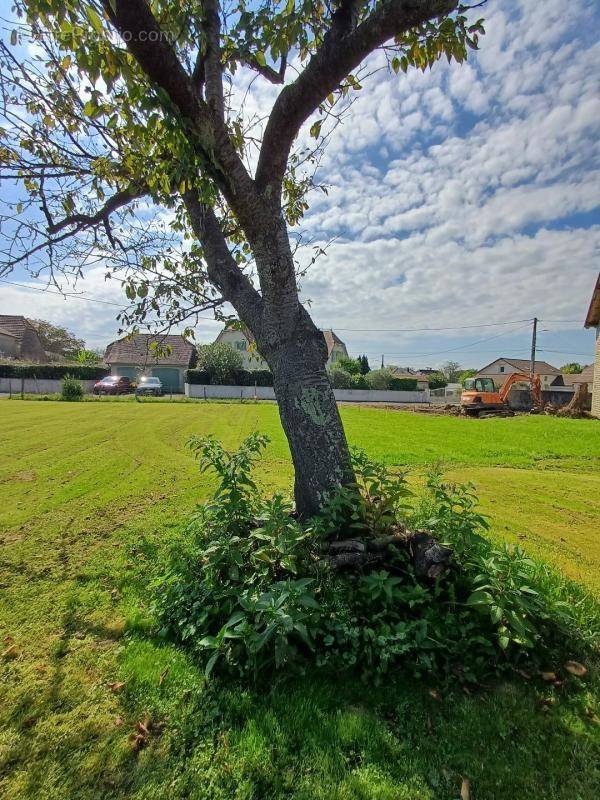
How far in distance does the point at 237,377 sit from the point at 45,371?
1596 cm

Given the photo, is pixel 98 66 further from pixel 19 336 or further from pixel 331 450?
pixel 19 336

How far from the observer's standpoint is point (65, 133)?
3.54 metres

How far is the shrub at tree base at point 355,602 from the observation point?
1939mm

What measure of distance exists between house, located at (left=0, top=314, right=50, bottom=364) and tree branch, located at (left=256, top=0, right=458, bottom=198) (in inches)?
1799

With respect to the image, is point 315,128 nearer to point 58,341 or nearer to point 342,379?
point 342,379

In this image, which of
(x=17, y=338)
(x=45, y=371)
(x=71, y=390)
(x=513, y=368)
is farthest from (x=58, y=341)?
(x=513, y=368)

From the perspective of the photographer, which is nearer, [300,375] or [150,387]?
[300,375]

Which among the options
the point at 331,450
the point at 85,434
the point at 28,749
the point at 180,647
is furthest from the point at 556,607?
the point at 85,434

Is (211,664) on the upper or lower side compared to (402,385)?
lower

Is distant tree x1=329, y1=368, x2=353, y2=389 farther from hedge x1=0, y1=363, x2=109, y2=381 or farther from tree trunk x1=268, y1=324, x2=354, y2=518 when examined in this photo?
tree trunk x1=268, y1=324, x2=354, y2=518

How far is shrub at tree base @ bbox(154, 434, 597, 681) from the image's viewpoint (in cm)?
194

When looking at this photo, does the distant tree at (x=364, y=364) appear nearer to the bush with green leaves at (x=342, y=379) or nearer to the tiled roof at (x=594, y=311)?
the bush with green leaves at (x=342, y=379)

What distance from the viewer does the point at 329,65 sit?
227 centimetres

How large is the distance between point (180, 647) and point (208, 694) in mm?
445
